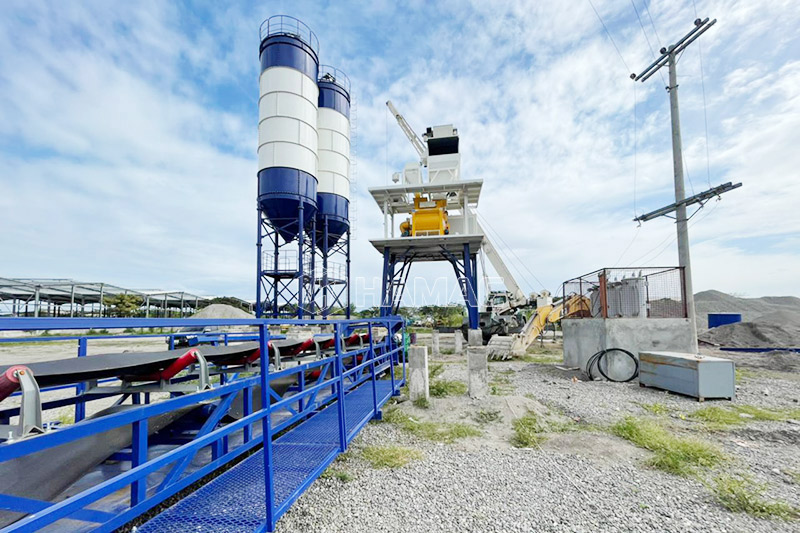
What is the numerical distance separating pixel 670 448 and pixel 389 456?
3460 millimetres

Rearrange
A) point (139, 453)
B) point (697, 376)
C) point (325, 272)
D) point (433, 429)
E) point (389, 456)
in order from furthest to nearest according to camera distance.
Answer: point (325, 272)
point (697, 376)
point (433, 429)
point (389, 456)
point (139, 453)

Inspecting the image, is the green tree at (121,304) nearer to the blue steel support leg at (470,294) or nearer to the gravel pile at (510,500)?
the blue steel support leg at (470,294)

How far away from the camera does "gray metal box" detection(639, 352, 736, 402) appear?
752 centimetres

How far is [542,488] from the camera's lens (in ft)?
12.8

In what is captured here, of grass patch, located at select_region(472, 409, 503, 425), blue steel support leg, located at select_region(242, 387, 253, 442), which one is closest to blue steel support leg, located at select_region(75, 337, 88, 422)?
blue steel support leg, located at select_region(242, 387, 253, 442)

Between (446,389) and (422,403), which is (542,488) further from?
(446,389)

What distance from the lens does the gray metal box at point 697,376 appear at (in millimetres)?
7516

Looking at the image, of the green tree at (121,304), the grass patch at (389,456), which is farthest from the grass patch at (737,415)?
the green tree at (121,304)

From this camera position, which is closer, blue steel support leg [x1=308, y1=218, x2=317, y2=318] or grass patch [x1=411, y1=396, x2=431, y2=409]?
grass patch [x1=411, y1=396, x2=431, y2=409]

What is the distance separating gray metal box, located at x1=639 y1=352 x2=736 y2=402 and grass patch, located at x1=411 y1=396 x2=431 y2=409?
5.26 m

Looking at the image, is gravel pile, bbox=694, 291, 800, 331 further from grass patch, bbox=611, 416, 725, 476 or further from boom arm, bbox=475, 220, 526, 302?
grass patch, bbox=611, 416, 725, 476

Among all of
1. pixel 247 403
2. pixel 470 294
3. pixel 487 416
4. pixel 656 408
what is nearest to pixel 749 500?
pixel 487 416

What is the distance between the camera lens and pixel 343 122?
69.1 feet

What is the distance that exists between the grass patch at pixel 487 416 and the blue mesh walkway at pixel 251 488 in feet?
7.41
